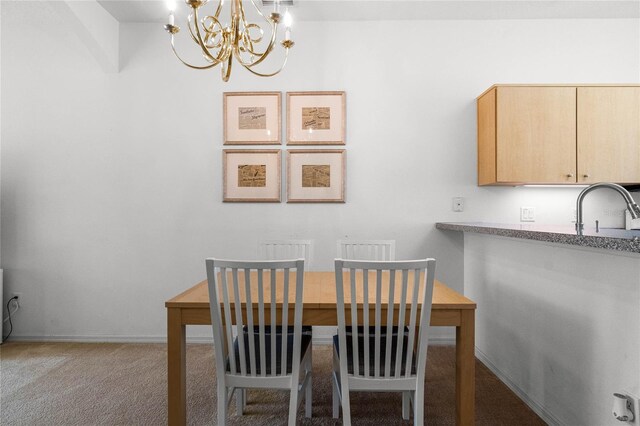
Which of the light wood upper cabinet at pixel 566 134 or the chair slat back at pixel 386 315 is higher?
the light wood upper cabinet at pixel 566 134

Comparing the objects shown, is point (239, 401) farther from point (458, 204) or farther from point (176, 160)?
point (458, 204)

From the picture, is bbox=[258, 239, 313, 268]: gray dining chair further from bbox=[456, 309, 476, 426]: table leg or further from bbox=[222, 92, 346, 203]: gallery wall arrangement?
bbox=[456, 309, 476, 426]: table leg

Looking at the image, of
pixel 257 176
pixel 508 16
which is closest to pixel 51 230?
pixel 257 176

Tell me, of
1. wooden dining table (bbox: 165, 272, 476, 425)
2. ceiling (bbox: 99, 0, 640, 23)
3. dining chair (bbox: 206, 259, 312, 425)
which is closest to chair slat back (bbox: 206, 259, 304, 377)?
dining chair (bbox: 206, 259, 312, 425)

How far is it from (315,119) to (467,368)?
7.20 feet

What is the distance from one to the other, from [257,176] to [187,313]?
1652mm

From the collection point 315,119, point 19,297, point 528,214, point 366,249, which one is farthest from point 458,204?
point 19,297

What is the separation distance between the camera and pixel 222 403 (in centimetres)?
151

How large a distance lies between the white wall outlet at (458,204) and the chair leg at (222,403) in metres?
2.31

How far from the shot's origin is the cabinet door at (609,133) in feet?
8.61

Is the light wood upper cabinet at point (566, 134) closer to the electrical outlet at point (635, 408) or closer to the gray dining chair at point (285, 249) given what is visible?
the gray dining chair at point (285, 249)

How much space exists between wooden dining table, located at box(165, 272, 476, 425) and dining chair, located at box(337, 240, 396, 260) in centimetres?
86

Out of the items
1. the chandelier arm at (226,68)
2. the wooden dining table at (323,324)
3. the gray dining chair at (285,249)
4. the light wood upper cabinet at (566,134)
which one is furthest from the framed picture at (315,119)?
the wooden dining table at (323,324)

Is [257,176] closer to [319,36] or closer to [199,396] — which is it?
[319,36]
